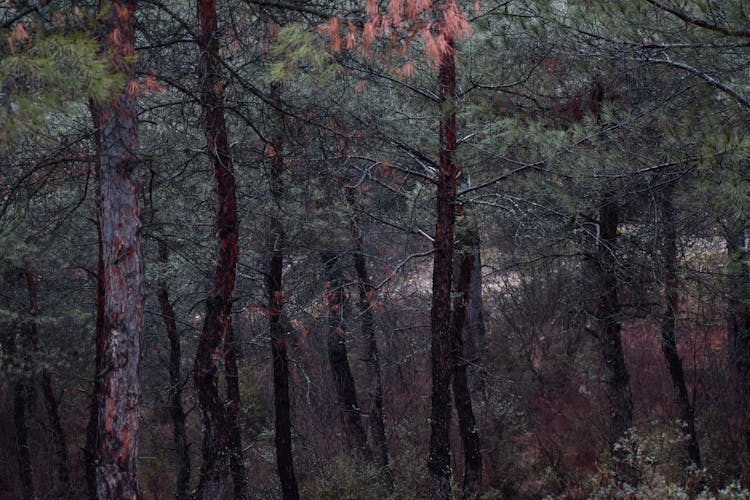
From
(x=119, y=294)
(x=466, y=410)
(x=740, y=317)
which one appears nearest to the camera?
(x=119, y=294)

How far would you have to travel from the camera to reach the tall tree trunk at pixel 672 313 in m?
8.52

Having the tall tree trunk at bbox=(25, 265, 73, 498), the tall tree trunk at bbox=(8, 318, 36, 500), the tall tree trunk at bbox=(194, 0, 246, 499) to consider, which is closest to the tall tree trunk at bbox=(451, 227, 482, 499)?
the tall tree trunk at bbox=(194, 0, 246, 499)

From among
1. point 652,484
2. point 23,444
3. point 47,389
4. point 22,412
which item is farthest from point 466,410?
point 22,412

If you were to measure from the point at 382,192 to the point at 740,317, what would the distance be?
6374 millimetres

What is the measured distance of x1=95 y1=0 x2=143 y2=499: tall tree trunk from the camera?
5574mm

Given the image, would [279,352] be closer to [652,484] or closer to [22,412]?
[652,484]

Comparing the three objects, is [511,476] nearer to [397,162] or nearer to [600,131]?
[397,162]

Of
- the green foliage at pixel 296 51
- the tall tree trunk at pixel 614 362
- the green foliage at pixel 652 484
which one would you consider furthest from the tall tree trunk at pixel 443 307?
the green foliage at pixel 296 51

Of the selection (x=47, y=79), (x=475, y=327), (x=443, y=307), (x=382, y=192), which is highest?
(x=382, y=192)

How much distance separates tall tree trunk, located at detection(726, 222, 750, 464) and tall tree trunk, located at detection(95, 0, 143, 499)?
5950mm

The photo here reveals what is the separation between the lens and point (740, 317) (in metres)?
9.76

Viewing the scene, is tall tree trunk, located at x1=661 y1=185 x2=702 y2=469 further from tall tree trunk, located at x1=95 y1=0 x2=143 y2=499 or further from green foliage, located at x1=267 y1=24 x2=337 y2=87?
tall tree trunk, located at x1=95 y1=0 x2=143 y2=499

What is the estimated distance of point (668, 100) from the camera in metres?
6.75

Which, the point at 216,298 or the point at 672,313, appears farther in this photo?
the point at 672,313
